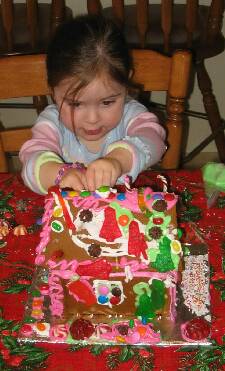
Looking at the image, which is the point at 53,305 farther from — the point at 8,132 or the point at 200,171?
the point at 8,132

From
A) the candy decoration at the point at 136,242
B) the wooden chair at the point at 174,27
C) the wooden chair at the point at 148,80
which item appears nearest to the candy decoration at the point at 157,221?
the candy decoration at the point at 136,242

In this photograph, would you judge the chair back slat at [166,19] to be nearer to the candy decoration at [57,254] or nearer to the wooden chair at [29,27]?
the wooden chair at [29,27]

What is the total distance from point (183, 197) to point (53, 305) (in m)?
0.35

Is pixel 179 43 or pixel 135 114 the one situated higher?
pixel 179 43

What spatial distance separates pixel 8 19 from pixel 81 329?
42.2 inches

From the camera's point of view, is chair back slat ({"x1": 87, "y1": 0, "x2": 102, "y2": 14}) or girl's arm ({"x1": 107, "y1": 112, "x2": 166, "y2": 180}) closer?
girl's arm ({"x1": 107, "y1": 112, "x2": 166, "y2": 180})

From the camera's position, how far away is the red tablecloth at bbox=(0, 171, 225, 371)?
711 mm

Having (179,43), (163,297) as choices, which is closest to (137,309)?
(163,297)

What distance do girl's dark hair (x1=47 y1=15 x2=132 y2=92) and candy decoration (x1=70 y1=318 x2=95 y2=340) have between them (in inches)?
15.8

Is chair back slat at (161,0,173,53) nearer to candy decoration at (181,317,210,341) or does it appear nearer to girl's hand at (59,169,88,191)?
girl's hand at (59,169,88,191)

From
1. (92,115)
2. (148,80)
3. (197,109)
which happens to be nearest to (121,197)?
(92,115)

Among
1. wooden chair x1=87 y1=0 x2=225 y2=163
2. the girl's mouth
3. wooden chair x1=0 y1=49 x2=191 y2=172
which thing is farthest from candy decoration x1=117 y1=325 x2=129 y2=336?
wooden chair x1=87 y1=0 x2=225 y2=163

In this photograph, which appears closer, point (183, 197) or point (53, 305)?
point (53, 305)

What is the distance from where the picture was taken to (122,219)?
721mm
